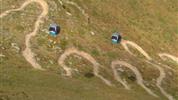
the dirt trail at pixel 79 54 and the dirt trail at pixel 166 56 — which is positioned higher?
the dirt trail at pixel 166 56

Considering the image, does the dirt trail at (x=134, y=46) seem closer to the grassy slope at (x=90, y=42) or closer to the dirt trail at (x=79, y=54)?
the grassy slope at (x=90, y=42)

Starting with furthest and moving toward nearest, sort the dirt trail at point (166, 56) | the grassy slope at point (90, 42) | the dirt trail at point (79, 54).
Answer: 1. the dirt trail at point (166, 56)
2. the dirt trail at point (79, 54)
3. the grassy slope at point (90, 42)

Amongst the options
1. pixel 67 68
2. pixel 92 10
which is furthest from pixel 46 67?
pixel 92 10

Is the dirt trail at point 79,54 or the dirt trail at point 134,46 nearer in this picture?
the dirt trail at point 79,54

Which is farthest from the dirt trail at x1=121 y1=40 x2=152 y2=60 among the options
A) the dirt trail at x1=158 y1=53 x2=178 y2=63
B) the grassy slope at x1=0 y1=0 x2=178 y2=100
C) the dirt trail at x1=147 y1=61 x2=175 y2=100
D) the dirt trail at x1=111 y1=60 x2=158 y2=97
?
the dirt trail at x1=111 y1=60 x2=158 y2=97

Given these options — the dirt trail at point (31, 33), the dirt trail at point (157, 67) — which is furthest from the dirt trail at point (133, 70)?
the dirt trail at point (31, 33)

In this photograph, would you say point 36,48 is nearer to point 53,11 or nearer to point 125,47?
point 53,11

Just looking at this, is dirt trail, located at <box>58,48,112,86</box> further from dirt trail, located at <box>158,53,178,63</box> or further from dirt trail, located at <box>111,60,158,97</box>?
dirt trail, located at <box>158,53,178,63</box>

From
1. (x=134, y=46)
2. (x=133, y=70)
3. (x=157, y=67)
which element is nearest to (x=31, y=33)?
(x=133, y=70)

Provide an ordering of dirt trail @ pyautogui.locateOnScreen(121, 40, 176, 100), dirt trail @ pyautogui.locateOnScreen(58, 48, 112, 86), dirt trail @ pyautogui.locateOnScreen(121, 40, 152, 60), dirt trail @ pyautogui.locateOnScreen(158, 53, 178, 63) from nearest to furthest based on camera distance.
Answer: dirt trail @ pyautogui.locateOnScreen(58, 48, 112, 86), dirt trail @ pyautogui.locateOnScreen(121, 40, 176, 100), dirt trail @ pyautogui.locateOnScreen(121, 40, 152, 60), dirt trail @ pyautogui.locateOnScreen(158, 53, 178, 63)
